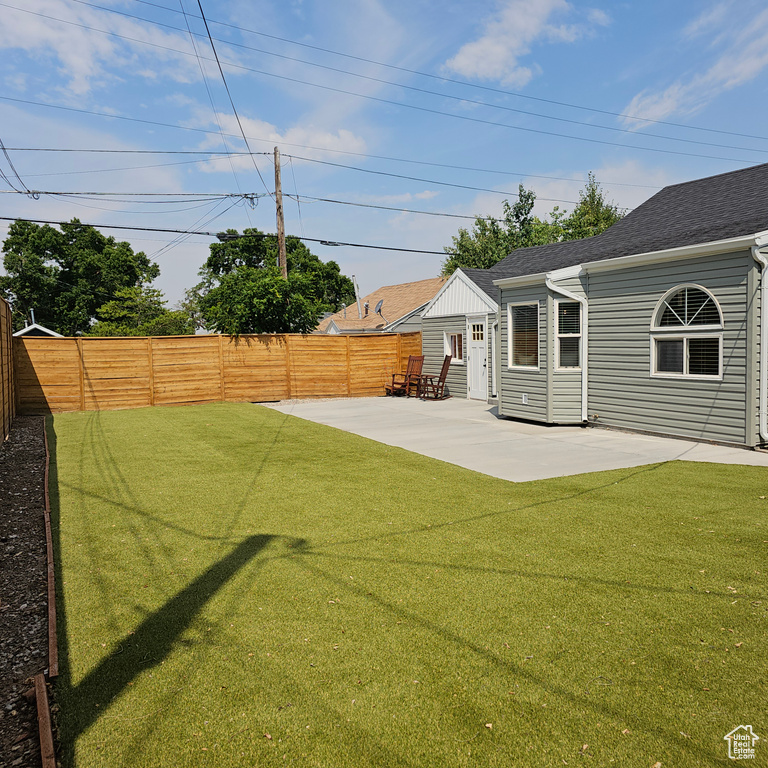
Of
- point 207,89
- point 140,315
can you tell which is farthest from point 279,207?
point 140,315

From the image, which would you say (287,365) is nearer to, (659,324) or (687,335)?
(659,324)

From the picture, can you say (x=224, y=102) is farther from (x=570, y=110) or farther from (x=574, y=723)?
(x=574, y=723)

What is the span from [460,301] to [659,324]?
7758mm

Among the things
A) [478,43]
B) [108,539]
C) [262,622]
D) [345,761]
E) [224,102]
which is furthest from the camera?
[224,102]

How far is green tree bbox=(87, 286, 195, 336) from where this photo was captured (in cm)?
3769

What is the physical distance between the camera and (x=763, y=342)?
782 cm

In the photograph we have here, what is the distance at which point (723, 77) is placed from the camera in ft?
54.7

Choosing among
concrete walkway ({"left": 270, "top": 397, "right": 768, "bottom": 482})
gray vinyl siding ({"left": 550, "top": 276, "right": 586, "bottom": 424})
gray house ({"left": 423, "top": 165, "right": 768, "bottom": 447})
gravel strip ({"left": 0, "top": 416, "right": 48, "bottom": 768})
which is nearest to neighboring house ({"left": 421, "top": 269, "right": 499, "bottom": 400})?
concrete walkway ({"left": 270, "top": 397, "right": 768, "bottom": 482})

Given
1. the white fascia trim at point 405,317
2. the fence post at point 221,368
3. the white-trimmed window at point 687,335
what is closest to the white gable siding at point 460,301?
the white-trimmed window at point 687,335

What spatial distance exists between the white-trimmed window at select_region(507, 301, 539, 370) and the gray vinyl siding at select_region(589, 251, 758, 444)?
1070mm

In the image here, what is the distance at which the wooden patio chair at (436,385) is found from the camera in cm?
1677

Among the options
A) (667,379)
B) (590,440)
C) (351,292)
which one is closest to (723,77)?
(667,379)

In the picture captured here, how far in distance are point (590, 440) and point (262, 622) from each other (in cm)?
749

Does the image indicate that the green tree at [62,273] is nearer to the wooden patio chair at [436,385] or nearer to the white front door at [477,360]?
the wooden patio chair at [436,385]
